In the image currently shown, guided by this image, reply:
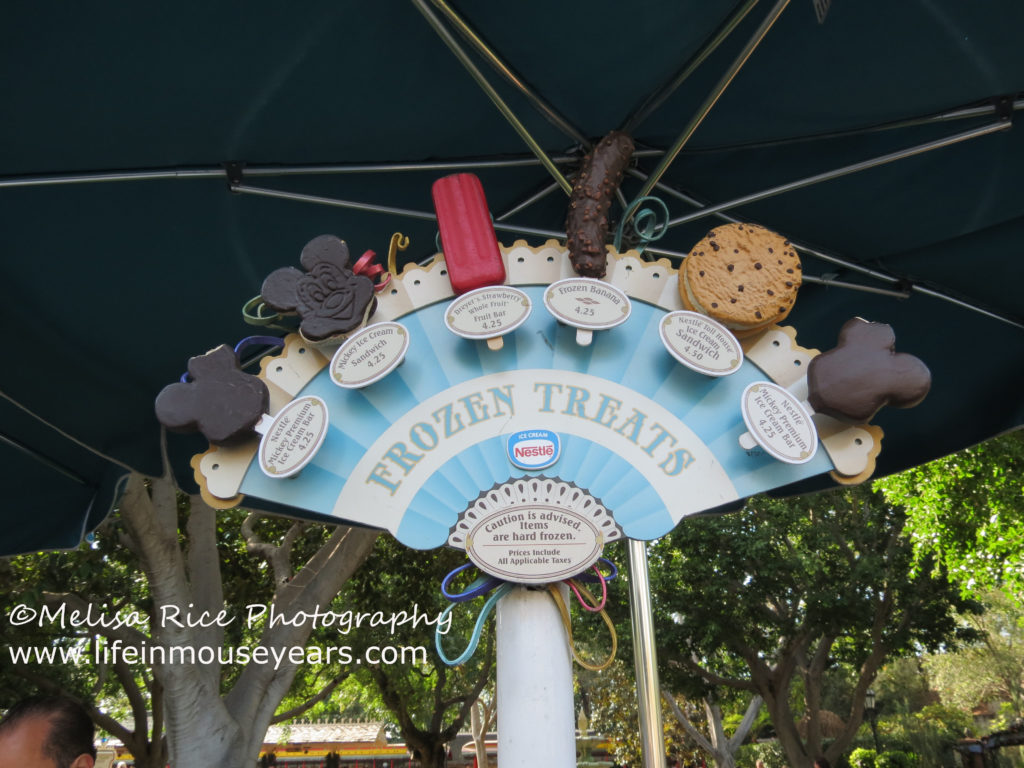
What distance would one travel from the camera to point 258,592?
32.3 feet

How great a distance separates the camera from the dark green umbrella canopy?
2111 mm

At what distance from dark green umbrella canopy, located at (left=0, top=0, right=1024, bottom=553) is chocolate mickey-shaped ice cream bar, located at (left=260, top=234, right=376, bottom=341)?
1.78ft

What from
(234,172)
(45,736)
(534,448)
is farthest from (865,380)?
(45,736)

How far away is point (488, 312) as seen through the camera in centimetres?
209

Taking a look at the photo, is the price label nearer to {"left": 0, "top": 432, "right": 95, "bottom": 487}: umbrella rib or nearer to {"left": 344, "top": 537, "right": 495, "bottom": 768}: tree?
{"left": 0, "top": 432, "right": 95, "bottom": 487}: umbrella rib

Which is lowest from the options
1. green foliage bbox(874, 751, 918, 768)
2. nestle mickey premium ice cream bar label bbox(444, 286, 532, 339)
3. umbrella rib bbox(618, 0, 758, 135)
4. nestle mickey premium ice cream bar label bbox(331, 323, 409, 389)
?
green foliage bbox(874, 751, 918, 768)

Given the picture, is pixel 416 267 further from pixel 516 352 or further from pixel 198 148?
pixel 198 148

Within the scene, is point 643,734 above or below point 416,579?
below

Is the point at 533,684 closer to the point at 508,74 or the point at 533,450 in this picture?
the point at 533,450

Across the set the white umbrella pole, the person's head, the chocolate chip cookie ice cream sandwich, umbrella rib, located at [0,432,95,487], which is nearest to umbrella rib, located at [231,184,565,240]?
the chocolate chip cookie ice cream sandwich

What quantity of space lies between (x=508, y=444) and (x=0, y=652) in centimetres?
912

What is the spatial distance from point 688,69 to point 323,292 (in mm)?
1318

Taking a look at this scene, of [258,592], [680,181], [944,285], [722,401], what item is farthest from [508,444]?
[258,592]

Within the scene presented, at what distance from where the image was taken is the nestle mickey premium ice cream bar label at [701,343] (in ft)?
6.66
